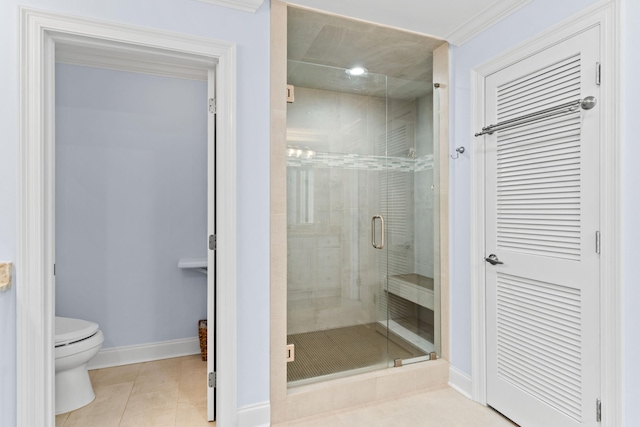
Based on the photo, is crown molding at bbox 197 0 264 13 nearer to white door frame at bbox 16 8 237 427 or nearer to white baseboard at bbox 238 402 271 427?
white door frame at bbox 16 8 237 427

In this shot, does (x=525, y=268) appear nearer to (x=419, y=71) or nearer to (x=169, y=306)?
(x=419, y=71)

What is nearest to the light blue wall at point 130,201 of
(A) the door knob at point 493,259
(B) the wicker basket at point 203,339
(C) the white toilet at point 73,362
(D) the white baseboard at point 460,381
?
(B) the wicker basket at point 203,339

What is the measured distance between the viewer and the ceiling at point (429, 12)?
6.62 ft

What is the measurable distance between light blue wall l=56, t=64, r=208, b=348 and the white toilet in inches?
20.9

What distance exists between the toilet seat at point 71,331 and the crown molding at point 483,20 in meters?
3.06

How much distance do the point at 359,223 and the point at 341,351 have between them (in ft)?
2.86

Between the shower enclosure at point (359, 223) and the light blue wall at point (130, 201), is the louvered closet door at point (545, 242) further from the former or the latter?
the light blue wall at point (130, 201)

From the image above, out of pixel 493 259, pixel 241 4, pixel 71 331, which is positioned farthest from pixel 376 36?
pixel 71 331

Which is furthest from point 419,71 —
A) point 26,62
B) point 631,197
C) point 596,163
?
point 26,62

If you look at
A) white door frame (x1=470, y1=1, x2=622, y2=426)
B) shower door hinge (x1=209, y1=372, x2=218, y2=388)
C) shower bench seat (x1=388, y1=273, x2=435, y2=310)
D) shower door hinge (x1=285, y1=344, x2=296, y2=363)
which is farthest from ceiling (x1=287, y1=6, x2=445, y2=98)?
shower door hinge (x1=209, y1=372, x2=218, y2=388)

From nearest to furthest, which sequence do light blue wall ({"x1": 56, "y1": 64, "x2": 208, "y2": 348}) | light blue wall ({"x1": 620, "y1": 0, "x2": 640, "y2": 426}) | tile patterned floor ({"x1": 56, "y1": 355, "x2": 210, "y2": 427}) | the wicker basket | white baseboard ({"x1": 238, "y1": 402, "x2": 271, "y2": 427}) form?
light blue wall ({"x1": 620, "y1": 0, "x2": 640, "y2": 426})
white baseboard ({"x1": 238, "y1": 402, "x2": 271, "y2": 427})
tile patterned floor ({"x1": 56, "y1": 355, "x2": 210, "y2": 427})
light blue wall ({"x1": 56, "y1": 64, "x2": 208, "y2": 348})
the wicker basket

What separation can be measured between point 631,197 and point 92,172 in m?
3.31

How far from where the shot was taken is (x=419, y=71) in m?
2.79

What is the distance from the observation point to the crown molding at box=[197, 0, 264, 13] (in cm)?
187
